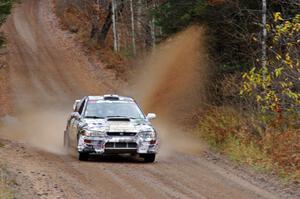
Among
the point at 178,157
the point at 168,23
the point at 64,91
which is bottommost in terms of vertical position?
the point at 64,91

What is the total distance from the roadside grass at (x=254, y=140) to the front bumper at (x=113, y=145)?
7.94 feet

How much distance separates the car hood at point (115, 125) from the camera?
1530 centimetres

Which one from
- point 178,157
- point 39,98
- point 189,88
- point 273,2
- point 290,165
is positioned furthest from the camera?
point 39,98

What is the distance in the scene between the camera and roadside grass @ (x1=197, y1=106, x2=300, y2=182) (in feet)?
46.9

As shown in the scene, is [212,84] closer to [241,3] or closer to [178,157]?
[241,3]

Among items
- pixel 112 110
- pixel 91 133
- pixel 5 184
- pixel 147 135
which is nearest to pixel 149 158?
pixel 147 135

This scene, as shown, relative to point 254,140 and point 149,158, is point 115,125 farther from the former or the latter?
point 254,140

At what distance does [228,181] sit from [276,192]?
1.33 meters

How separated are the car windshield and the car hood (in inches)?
22.9

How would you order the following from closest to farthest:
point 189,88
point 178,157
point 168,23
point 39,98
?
point 178,157 < point 168,23 < point 189,88 < point 39,98

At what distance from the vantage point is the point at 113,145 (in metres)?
15.2

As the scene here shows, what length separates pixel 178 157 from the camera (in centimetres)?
→ 1680

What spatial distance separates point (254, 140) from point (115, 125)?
156 inches

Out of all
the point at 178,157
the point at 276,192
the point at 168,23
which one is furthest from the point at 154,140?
the point at 168,23
